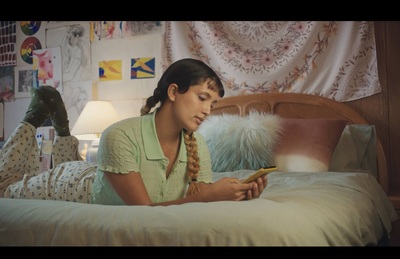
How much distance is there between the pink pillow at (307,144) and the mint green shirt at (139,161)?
1013mm

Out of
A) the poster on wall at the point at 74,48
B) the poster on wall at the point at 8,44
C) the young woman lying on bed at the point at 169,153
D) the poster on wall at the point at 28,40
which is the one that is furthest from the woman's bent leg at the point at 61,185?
the poster on wall at the point at 8,44

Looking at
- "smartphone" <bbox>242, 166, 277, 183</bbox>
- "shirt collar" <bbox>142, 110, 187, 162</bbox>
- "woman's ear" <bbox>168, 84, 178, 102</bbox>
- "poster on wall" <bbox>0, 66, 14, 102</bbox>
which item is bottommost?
"smartphone" <bbox>242, 166, 277, 183</bbox>

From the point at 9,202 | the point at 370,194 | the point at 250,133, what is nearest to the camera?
the point at 9,202

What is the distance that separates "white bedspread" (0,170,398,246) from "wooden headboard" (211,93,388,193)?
4.96 ft

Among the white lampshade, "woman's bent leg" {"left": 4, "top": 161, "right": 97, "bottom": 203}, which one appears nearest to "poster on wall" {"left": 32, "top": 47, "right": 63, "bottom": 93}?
the white lampshade

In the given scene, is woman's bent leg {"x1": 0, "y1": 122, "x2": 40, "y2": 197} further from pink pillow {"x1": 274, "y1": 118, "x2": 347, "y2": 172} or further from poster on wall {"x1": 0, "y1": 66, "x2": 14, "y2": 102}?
poster on wall {"x1": 0, "y1": 66, "x2": 14, "y2": 102}

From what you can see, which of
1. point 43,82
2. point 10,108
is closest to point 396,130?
point 43,82

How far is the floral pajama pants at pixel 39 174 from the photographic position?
1982 mm

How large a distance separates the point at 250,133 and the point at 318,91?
2.37 feet

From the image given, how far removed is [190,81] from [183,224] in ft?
1.86

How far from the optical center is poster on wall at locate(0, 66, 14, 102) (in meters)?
4.11
